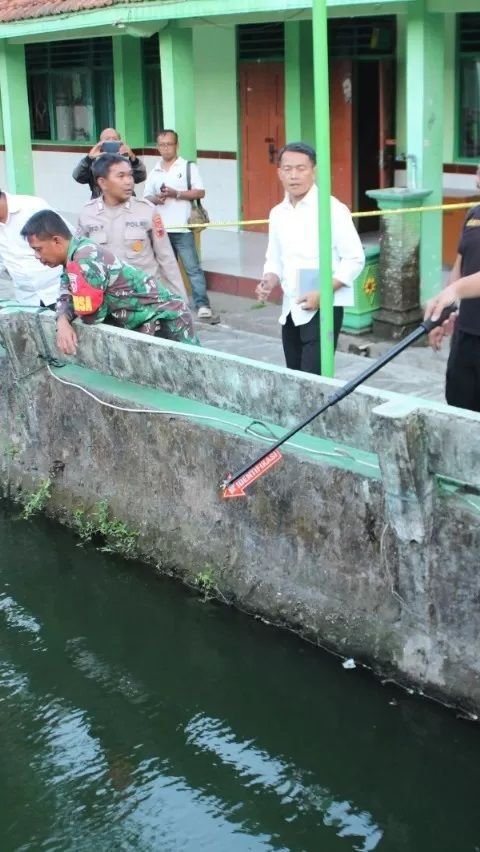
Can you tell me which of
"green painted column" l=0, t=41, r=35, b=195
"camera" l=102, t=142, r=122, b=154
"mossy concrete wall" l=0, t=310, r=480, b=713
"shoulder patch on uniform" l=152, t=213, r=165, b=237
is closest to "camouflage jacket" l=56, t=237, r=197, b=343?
"mossy concrete wall" l=0, t=310, r=480, b=713

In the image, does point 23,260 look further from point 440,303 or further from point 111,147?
point 440,303

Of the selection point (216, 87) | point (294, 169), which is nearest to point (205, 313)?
point (294, 169)

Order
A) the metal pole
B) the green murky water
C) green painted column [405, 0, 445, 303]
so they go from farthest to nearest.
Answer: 1. green painted column [405, 0, 445, 303]
2. the metal pole
3. the green murky water

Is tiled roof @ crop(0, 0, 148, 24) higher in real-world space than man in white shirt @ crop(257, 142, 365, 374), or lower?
higher

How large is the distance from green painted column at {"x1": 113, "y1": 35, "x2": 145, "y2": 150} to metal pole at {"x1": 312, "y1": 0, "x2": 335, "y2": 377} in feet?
32.0

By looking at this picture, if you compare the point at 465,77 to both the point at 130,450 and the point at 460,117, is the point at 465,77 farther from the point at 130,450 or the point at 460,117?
the point at 130,450

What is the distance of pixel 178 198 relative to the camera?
8.82 meters

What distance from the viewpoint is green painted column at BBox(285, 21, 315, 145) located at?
11117 millimetres

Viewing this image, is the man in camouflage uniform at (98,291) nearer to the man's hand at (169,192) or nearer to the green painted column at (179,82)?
the man's hand at (169,192)

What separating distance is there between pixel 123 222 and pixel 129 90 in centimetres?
872

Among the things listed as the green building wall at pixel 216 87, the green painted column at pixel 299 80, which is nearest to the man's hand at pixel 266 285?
the green painted column at pixel 299 80

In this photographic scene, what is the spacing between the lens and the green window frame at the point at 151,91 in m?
13.5

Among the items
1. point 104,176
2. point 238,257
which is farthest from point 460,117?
point 104,176

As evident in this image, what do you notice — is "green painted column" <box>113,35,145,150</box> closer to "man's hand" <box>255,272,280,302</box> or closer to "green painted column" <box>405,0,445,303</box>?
"green painted column" <box>405,0,445,303</box>
